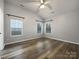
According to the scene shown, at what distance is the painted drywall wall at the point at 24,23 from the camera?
18.5 feet

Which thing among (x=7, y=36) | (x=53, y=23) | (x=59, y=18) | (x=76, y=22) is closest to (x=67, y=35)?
(x=76, y=22)

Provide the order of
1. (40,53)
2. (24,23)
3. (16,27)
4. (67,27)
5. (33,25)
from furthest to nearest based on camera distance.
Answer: (33,25) < (24,23) < (67,27) < (16,27) < (40,53)

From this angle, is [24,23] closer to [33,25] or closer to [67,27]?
[33,25]

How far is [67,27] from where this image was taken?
697 cm

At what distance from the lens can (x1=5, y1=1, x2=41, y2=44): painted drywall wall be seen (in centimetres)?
563

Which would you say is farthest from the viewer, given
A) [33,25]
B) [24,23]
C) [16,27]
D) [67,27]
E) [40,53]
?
[33,25]

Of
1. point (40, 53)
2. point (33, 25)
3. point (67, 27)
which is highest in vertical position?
point (33, 25)

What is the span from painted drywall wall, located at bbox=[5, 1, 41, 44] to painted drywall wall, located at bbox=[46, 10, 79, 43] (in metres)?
2.30

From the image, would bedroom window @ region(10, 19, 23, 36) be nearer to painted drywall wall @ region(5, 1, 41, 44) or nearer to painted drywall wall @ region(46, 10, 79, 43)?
painted drywall wall @ region(5, 1, 41, 44)

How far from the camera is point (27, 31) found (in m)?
7.83

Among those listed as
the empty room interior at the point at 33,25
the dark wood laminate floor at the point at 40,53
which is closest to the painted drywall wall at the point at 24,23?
the empty room interior at the point at 33,25

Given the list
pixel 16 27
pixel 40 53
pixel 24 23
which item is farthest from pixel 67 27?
pixel 40 53

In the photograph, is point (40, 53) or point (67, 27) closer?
point (40, 53)

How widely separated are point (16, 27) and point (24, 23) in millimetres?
1017
